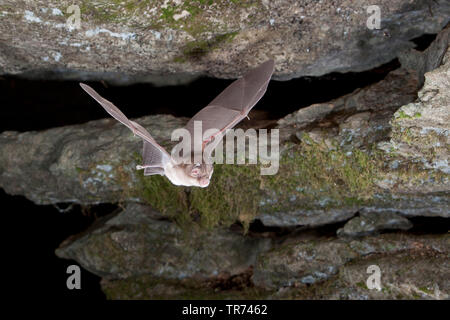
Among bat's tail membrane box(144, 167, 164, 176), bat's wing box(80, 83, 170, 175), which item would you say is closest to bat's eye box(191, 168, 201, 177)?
bat's wing box(80, 83, 170, 175)

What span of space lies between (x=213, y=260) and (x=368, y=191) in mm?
1588

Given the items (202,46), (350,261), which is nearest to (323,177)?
(350,261)

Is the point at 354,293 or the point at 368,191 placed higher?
the point at 368,191

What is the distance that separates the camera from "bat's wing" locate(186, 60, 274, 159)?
8.70 ft

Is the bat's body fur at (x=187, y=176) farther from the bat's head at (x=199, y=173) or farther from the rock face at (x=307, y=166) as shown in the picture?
the rock face at (x=307, y=166)

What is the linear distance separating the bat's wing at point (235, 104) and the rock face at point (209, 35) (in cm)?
34

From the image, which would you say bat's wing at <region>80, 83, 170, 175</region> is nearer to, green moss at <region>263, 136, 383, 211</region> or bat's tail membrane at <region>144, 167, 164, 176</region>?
bat's tail membrane at <region>144, 167, 164, 176</region>

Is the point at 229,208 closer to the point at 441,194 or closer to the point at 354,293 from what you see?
the point at 354,293

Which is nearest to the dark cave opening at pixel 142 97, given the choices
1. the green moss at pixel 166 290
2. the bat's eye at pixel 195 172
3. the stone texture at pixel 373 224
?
the stone texture at pixel 373 224

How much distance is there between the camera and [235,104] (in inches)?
108

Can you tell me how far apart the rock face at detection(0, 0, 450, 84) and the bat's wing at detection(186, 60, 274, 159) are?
342 mm

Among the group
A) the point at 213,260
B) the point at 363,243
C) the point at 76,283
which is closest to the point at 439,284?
the point at 363,243

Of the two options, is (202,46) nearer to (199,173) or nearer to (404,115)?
(199,173)

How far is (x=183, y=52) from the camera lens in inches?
116
